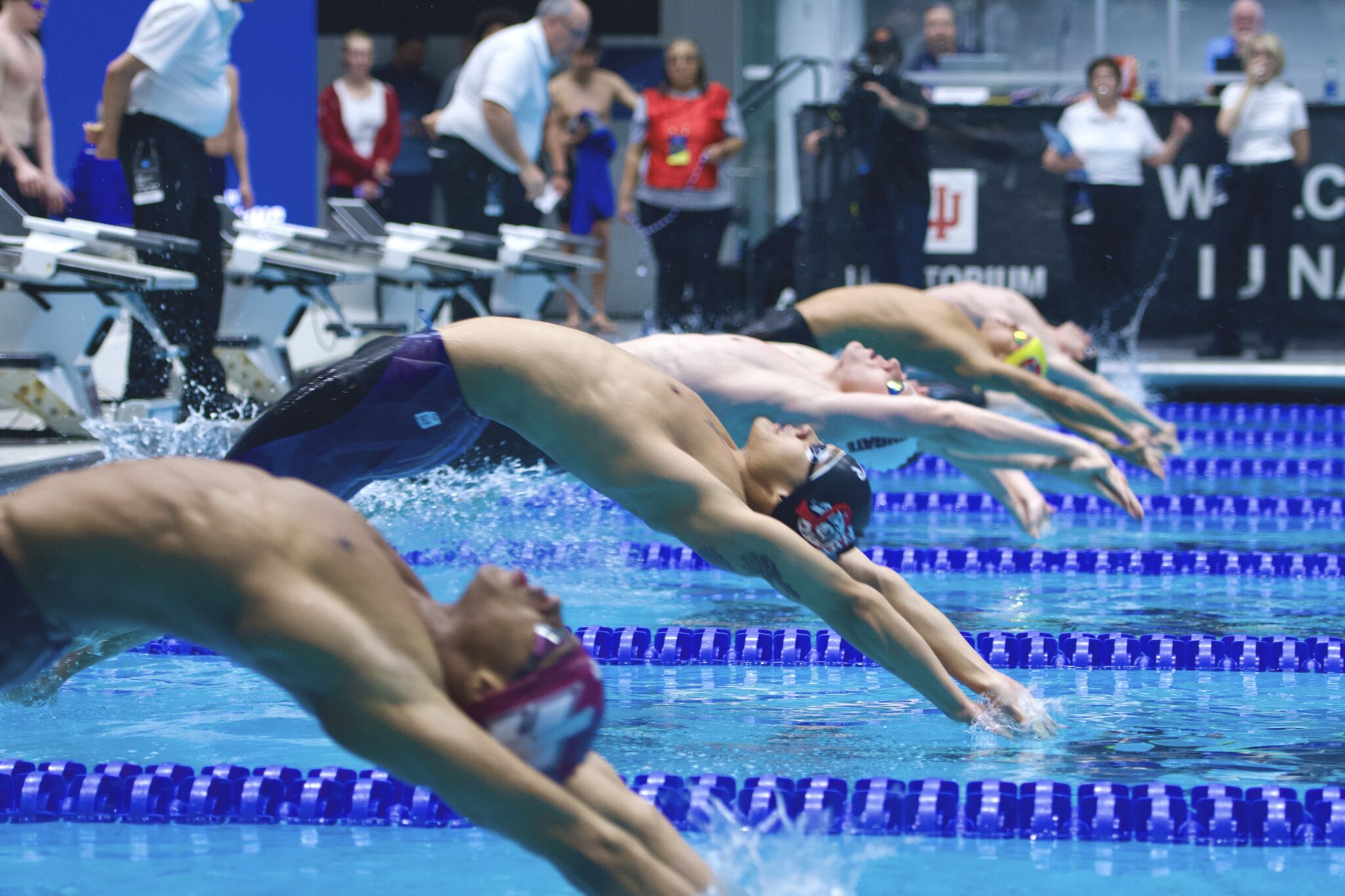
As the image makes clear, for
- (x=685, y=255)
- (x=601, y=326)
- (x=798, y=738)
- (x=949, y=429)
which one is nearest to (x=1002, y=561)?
(x=949, y=429)

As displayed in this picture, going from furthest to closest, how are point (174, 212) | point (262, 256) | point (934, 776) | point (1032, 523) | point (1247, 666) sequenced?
1. point (262, 256)
2. point (174, 212)
3. point (1032, 523)
4. point (1247, 666)
5. point (934, 776)

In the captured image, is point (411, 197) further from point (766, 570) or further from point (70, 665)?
point (766, 570)

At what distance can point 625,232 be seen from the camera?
1320 cm

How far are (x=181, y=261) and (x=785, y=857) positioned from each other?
431 cm

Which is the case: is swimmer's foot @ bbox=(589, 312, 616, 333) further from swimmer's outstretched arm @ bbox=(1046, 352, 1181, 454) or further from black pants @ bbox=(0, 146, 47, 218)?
swimmer's outstretched arm @ bbox=(1046, 352, 1181, 454)

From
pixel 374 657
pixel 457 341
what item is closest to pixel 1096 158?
pixel 457 341

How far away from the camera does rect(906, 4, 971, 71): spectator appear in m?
9.91

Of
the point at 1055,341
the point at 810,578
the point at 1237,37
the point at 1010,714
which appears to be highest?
the point at 1237,37

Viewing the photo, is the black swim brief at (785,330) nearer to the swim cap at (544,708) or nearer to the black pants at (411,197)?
the swim cap at (544,708)

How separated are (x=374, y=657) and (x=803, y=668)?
2198mm

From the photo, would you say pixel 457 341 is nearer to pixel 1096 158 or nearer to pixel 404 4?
pixel 1096 158

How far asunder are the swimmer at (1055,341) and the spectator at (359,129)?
408 cm

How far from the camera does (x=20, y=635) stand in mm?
1929

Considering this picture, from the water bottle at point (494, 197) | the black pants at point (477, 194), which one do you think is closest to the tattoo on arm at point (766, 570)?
the black pants at point (477, 194)
